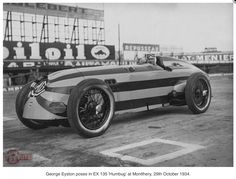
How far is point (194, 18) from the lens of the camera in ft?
14.3

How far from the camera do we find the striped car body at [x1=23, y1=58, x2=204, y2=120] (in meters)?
3.83

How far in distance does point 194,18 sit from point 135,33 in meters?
1.06

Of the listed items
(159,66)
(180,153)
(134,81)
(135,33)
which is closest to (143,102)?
(134,81)

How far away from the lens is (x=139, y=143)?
3.45 metres

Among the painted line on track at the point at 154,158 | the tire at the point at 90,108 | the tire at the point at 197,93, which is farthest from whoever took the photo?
the tire at the point at 197,93

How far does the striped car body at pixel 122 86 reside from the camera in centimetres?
383

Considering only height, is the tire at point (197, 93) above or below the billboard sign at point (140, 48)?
below

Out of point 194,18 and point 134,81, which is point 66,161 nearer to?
point 134,81

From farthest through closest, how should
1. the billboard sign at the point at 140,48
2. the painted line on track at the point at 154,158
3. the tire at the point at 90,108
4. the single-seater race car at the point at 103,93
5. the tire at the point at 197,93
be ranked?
1. the billboard sign at the point at 140,48
2. the tire at the point at 197,93
3. the single-seater race car at the point at 103,93
4. the tire at the point at 90,108
5. the painted line on track at the point at 154,158

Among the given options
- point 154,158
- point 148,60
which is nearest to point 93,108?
point 154,158

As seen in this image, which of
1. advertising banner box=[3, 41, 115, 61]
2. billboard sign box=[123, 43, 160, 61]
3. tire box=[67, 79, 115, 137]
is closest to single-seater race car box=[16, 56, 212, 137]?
tire box=[67, 79, 115, 137]

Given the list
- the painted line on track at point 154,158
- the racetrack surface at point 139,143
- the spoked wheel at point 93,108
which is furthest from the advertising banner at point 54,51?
the painted line on track at point 154,158

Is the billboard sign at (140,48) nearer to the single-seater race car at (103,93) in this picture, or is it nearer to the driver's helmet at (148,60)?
the driver's helmet at (148,60)

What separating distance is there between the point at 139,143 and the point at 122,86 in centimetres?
110
